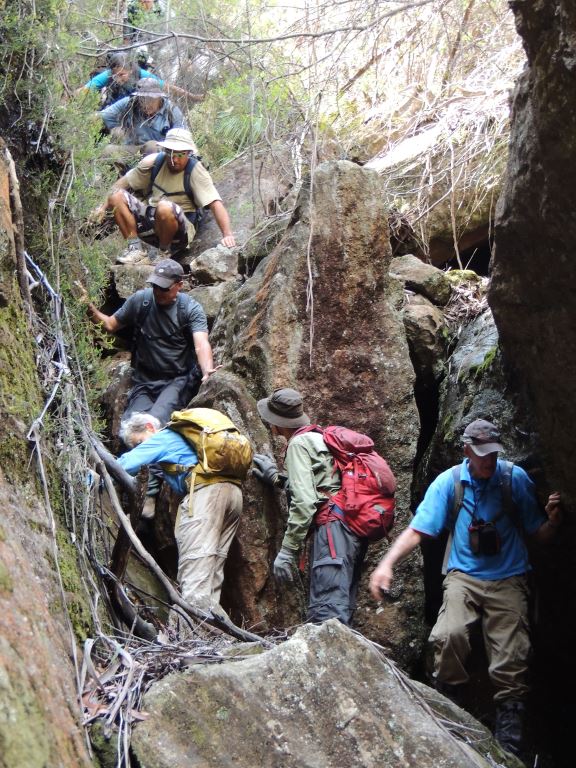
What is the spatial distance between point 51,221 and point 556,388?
3.20 meters

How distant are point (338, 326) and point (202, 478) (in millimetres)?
2131

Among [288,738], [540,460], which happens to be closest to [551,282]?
[540,460]

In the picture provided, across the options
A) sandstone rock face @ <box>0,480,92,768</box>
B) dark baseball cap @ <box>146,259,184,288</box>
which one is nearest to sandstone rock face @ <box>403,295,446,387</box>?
dark baseball cap @ <box>146,259,184,288</box>

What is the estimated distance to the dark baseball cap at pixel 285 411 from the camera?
6.38 metres

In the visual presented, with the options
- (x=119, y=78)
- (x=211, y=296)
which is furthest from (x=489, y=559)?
(x=119, y=78)

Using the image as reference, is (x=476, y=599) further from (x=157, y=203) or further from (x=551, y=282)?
(x=157, y=203)

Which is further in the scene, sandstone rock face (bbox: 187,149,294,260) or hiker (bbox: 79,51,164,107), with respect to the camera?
hiker (bbox: 79,51,164,107)

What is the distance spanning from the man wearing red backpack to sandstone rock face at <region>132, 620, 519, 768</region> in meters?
1.46

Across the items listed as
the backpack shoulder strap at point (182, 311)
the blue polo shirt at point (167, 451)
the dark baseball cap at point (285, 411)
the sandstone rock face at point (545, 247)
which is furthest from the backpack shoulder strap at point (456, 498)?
the backpack shoulder strap at point (182, 311)

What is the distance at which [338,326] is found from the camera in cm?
780

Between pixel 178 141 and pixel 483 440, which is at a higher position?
pixel 178 141

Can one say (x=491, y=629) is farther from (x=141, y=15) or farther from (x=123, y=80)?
(x=123, y=80)

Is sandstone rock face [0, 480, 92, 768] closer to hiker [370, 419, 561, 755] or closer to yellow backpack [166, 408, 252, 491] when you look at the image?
yellow backpack [166, 408, 252, 491]

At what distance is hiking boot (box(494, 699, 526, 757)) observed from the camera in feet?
18.2
